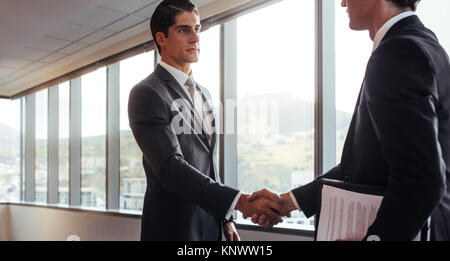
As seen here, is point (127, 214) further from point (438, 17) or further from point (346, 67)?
point (438, 17)

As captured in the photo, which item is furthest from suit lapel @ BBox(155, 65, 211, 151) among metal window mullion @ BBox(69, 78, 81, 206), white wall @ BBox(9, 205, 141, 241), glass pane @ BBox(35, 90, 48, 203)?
glass pane @ BBox(35, 90, 48, 203)

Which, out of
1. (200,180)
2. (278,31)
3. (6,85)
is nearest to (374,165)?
(200,180)

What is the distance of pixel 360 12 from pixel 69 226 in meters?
6.46

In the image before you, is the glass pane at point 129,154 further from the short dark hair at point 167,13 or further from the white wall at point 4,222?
the white wall at point 4,222

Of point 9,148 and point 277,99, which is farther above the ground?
point 277,99

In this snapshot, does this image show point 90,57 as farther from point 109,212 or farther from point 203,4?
point 203,4

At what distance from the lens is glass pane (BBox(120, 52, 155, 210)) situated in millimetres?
5418

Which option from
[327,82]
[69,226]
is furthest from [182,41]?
[69,226]

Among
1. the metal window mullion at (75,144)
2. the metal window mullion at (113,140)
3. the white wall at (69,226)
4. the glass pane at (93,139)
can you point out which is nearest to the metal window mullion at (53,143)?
the white wall at (69,226)

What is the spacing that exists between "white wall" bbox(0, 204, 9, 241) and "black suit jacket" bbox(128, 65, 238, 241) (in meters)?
8.61

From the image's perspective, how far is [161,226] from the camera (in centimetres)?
159

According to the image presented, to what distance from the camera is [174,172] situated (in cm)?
153

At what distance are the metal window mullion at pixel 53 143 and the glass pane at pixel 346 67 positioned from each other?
19.9ft

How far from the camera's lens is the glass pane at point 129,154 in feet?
17.8
